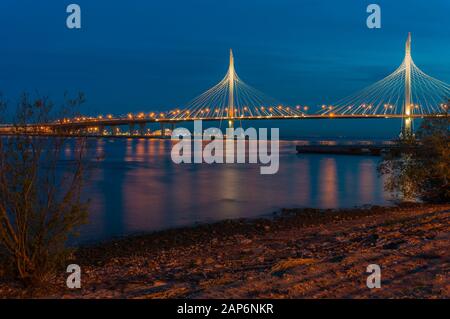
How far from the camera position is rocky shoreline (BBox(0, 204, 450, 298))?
4.27 metres

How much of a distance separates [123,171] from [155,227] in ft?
58.5

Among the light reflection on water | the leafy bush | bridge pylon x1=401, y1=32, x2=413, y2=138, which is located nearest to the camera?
the leafy bush

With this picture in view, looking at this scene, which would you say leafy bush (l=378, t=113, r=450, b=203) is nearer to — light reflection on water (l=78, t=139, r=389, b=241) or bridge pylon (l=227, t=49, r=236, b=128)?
light reflection on water (l=78, t=139, r=389, b=241)

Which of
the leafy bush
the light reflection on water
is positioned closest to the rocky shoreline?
the light reflection on water

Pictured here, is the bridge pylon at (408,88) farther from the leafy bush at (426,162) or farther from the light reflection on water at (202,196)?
the leafy bush at (426,162)

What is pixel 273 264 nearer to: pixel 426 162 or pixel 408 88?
pixel 426 162

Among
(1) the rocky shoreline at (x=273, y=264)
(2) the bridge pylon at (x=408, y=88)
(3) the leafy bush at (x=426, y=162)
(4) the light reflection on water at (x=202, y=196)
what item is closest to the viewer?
(1) the rocky shoreline at (x=273, y=264)

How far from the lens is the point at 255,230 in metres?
9.60

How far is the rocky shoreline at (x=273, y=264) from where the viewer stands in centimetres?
427

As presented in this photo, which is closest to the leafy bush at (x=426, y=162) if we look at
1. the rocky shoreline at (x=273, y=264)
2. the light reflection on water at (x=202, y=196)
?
the light reflection on water at (x=202, y=196)

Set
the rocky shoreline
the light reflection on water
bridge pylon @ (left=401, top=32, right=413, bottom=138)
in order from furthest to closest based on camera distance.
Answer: bridge pylon @ (left=401, top=32, right=413, bottom=138) < the light reflection on water < the rocky shoreline
